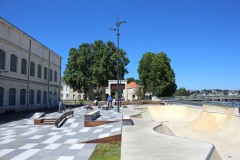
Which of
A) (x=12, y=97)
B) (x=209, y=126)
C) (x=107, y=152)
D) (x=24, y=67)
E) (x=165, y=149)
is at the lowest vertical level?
(x=209, y=126)

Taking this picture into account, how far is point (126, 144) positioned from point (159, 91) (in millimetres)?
58830

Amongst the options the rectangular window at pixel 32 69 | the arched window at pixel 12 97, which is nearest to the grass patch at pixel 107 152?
the arched window at pixel 12 97

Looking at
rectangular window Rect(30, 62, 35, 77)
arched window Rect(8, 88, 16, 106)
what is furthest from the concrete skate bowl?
rectangular window Rect(30, 62, 35, 77)

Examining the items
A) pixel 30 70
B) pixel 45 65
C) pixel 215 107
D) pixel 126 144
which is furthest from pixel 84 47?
pixel 126 144

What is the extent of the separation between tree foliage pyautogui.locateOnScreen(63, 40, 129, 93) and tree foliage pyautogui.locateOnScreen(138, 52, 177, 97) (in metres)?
5.26

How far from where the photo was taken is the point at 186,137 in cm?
1920

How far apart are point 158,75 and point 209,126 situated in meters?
43.2

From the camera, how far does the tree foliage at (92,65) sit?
6594 cm

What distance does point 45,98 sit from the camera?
1690 inches

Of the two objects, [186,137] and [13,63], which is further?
[13,63]

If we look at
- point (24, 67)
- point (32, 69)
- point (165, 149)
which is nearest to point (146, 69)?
point (32, 69)

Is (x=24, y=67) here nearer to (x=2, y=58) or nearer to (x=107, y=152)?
(x=2, y=58)

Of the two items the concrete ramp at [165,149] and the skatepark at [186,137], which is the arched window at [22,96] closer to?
the skatepark at [186,137]

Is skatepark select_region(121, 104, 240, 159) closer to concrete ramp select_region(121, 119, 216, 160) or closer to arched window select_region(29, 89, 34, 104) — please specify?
concrete ramp select_region(121, 119, 216, 160)
